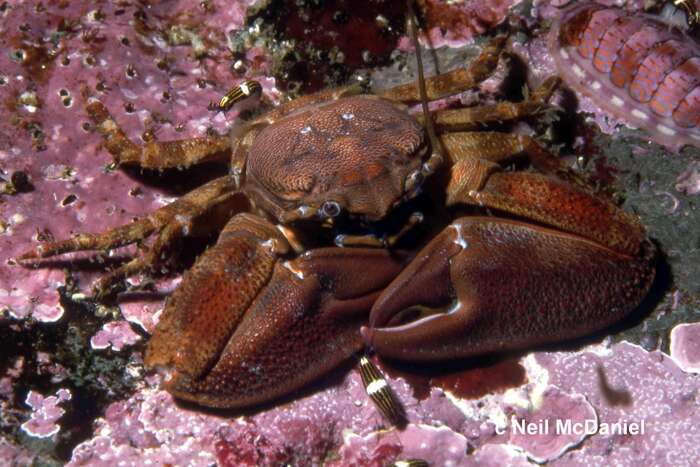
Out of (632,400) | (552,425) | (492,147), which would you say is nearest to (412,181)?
(492,147)

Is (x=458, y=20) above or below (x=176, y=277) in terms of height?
above

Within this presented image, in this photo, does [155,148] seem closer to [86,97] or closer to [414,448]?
[86,97]

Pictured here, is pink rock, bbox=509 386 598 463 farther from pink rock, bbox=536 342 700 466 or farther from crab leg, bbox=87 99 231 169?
crab leg, bbox=87 99 231 169

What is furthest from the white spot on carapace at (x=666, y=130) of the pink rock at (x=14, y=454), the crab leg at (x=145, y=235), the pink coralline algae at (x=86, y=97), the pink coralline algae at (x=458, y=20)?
the pink rock at (x=14, y=454)

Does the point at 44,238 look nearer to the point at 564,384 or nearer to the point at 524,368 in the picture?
the point at 524,368

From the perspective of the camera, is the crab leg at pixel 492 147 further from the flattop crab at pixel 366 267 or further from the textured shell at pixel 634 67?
the textured shell at pixel 634 67

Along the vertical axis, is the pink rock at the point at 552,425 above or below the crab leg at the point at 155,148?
below
